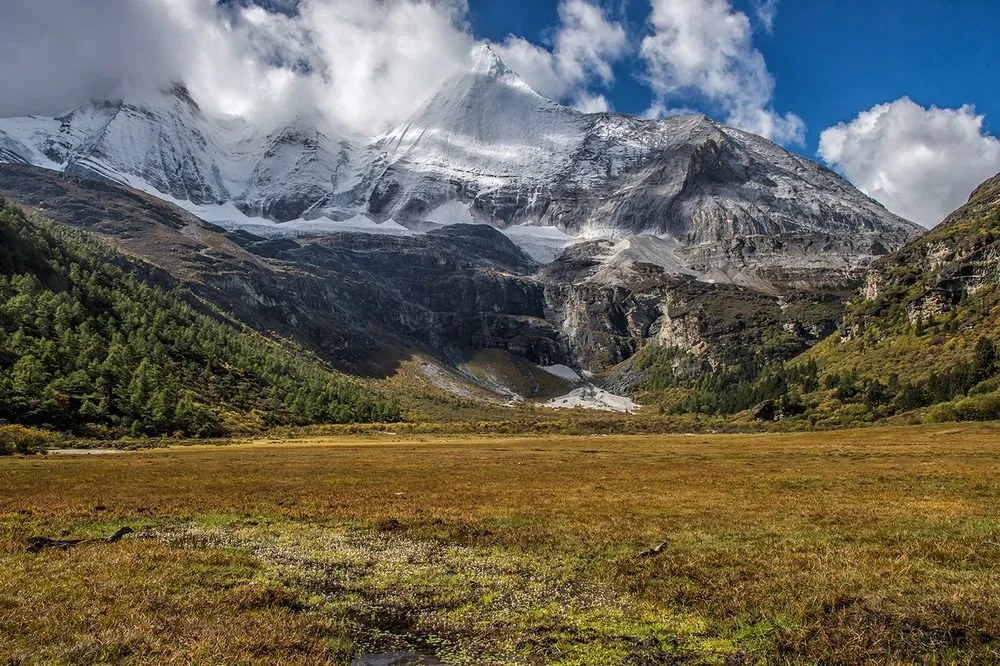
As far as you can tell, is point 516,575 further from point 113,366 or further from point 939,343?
point 939,343

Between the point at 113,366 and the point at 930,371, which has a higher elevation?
the point at 930,371

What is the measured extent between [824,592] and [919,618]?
7.54 feet

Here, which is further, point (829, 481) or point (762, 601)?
point (829, 481)

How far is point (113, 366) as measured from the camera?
125m

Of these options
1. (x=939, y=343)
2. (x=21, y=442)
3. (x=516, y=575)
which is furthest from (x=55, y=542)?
(x=939, y=343)

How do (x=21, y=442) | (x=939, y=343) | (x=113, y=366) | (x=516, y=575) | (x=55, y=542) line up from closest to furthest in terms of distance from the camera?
(x=516, y=575)
(x=55, y=542)
(x=21, y=442)
(x=113, y=366)
(x=939, y=343)

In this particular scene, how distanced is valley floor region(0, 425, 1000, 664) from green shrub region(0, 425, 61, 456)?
4264 cm

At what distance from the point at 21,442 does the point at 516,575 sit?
3116 inches

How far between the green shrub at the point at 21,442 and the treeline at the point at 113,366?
65.0ft

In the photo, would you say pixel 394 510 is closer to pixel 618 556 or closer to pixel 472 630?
pixel 618 556

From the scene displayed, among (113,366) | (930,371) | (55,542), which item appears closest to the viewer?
(55,542)

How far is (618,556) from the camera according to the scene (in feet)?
67.6

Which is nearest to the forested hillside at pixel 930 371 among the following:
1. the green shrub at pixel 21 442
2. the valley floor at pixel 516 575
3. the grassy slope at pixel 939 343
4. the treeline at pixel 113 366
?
the grassy slope at pixel 939 343

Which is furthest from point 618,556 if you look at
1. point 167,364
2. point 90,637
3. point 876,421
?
point 167,364
